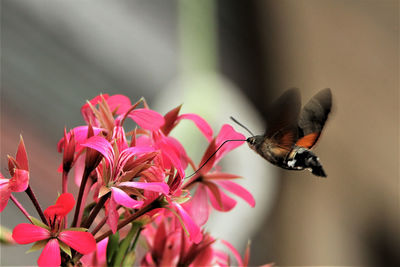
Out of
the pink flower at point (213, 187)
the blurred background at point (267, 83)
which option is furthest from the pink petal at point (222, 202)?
the blurred background at point (267, 83)

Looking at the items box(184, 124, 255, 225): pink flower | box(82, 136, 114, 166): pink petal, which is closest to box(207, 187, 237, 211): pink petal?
box(184, 124, 255, 225): pink flower

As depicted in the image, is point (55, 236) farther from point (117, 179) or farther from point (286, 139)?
point (286, 139)

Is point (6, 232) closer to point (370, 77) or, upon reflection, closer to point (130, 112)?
point (130, 112)

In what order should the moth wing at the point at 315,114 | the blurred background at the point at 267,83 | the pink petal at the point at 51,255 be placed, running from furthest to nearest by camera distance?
the blurred background at the point at 267,83
the moth wing at the point at 315,114
the pink petal at the point at 51,255

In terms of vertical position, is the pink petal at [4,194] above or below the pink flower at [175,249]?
above

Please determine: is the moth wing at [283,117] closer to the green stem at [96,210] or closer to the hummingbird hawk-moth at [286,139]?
the hummingbird hawk-moth at [286,139]

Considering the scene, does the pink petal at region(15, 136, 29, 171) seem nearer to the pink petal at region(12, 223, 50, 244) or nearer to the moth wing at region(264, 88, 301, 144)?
the pink petal at region(12, 223, 50, 244)

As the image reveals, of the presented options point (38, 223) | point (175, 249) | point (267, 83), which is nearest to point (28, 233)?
point (38, 223)
